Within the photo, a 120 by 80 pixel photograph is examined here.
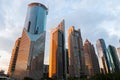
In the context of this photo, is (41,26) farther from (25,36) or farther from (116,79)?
(116,79)

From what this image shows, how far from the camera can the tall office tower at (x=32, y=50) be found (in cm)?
16788

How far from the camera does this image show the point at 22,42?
190 metres

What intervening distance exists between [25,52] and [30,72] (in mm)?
27173

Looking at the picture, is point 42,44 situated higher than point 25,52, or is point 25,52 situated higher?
point 42,44

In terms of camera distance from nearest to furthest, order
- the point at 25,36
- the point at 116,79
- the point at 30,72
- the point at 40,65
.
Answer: the point at 116,79 → the point at 30,72 → the point at 40,65 → the point at 25,36

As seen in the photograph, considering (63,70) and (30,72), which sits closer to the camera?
(30,72)

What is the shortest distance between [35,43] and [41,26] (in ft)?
82.6

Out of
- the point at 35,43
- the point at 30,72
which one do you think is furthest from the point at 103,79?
the point at 35,43

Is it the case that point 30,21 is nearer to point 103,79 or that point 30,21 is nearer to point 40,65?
point 40,65

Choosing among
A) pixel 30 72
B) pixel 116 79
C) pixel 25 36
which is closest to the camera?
pixel 116 79

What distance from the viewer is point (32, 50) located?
179 meters

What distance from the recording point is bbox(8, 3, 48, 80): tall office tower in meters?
168

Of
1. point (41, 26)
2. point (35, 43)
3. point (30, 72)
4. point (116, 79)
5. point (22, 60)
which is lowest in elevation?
point (116, 79)

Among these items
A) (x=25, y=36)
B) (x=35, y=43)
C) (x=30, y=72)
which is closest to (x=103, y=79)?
(x=30, y=72)
